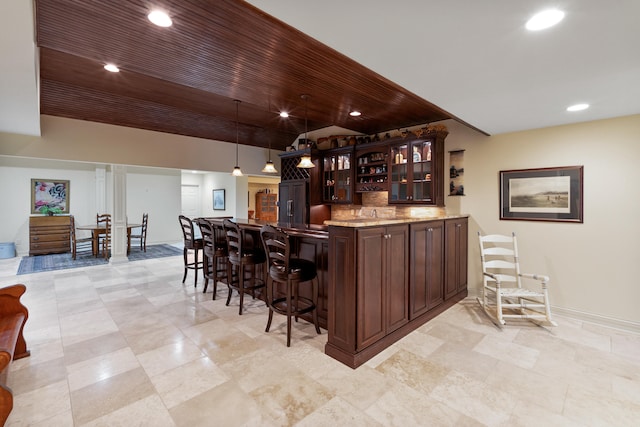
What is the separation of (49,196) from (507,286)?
10441mm

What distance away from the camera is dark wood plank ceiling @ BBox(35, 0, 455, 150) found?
212 cm

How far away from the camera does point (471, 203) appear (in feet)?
14.0

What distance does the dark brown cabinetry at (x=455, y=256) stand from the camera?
12.3 feet

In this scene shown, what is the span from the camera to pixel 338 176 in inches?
217

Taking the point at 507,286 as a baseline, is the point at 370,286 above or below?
above

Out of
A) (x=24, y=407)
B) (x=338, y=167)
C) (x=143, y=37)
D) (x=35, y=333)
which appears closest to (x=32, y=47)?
(x=143, y=37)

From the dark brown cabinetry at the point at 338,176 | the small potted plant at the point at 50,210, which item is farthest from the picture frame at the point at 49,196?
the dark brown cabinetry at the point at 338,176

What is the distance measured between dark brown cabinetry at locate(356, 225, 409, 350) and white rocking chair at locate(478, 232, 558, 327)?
1.23 metres

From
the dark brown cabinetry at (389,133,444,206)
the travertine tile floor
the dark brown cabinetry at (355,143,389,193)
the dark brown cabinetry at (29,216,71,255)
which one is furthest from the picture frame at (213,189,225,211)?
the dark brown cabinetry at (389,133,444,206)

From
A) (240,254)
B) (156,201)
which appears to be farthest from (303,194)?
(156,201)

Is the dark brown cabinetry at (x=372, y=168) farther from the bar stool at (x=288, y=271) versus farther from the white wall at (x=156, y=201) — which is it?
the white wall at (x=156, y=201)

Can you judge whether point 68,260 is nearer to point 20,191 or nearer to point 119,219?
point 119,219

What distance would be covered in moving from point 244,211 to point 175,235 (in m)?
2.81

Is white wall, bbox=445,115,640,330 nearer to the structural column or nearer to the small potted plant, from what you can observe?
the structural column
